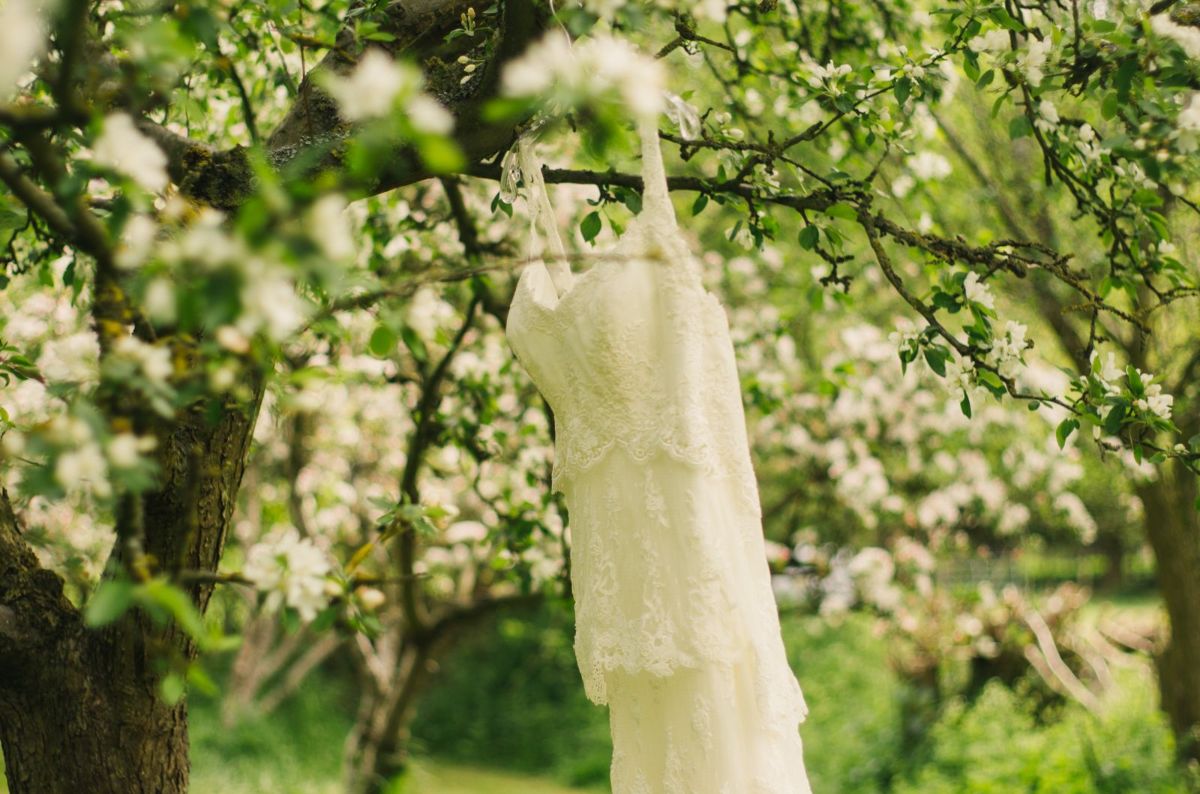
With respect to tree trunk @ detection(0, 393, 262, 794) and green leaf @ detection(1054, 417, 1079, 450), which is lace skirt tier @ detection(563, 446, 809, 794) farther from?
tree trunk @ detection(0, 393, 262, 794)

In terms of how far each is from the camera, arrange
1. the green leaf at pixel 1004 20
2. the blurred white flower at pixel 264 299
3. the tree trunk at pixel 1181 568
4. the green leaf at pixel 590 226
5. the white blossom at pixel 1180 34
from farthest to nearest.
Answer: the tree trunk at pixel 1181 568 → the green leaf at pixel 590 226 → the green leaf at pixel 1004 20 → the white blossom at pixel 1180 34 → the blurred white flower at pixel 264 299

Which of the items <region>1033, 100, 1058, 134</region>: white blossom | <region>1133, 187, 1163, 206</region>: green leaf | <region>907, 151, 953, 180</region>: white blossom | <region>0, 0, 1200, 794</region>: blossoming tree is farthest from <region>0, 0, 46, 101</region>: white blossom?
<region>907, 151, 953, 180</region>: white blossom

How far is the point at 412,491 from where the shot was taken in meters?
3.75

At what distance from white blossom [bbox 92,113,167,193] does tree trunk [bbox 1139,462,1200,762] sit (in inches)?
202

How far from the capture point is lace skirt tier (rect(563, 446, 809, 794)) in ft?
6.80

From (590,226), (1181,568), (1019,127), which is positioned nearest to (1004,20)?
(1019,127)

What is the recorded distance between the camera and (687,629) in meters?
2.06

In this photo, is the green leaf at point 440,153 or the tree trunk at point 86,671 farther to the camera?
the tree trunk at point 86,671

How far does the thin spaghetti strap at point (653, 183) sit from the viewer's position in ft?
6.83

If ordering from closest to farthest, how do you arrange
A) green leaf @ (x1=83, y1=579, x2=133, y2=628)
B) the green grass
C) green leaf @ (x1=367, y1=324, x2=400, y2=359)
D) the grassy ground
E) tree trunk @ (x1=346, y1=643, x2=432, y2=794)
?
1. green leaf @ (x1=83, y1=579, x2=133, y2=628)
2. green leaf @ (x1=367, y1=324, x2=400, y2=359)
3. tree trunk @ (x1=346, y1=643, x2=432, y2=794)
4. the grassy ground
5. the green grass

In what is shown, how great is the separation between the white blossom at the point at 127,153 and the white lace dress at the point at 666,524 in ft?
3.48

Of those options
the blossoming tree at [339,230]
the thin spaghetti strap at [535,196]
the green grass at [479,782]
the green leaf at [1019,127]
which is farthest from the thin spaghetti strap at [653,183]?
the green grass at [479,782]

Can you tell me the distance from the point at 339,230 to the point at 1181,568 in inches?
212

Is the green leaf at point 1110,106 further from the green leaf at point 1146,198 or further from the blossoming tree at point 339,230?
the green leaf at point 1146,198
